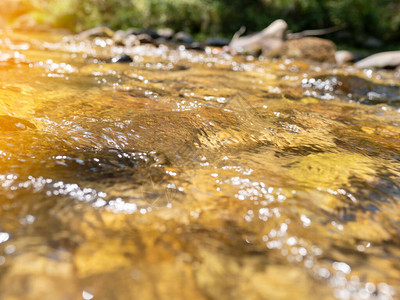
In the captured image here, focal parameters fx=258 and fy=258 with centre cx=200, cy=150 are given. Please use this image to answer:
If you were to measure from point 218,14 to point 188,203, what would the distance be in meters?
15.9

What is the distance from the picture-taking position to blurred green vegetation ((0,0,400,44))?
14547 mm

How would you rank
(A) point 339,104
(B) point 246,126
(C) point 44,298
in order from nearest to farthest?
(C) point 44,298 → (B) point 246,126 → (A) point 339,104

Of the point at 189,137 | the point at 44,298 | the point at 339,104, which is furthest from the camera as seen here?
the point at 339,104

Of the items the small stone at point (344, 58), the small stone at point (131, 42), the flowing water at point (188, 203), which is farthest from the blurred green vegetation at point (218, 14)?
the flowing water at point (188, 203)

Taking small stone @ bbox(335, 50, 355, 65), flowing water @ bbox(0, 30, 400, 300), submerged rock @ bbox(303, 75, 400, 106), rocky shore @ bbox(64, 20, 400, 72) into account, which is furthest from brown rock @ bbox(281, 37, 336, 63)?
flowing water @ bbox(0, 30, 400, 300)

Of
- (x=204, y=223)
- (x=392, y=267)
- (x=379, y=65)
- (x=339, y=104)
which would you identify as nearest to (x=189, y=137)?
(x=204, y=223)

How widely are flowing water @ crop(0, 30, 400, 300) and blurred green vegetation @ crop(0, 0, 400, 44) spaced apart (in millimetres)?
13908

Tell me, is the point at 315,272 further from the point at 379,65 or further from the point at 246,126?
the point at 379,65

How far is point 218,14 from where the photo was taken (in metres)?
15.0

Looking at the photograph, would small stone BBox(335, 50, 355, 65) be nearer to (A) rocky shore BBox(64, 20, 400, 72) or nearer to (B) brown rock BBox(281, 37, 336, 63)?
(A) rocky shore BBox(64, 20, 400, 72)

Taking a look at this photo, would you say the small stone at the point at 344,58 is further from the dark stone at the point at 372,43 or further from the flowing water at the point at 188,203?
A: the flowing water at the point at 188,203

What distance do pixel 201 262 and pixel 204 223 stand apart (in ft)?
0.74

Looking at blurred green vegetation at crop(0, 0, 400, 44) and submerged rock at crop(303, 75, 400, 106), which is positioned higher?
blurred green vegetation at crop(0, 0, 400, 44)

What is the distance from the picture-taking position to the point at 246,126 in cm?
245
